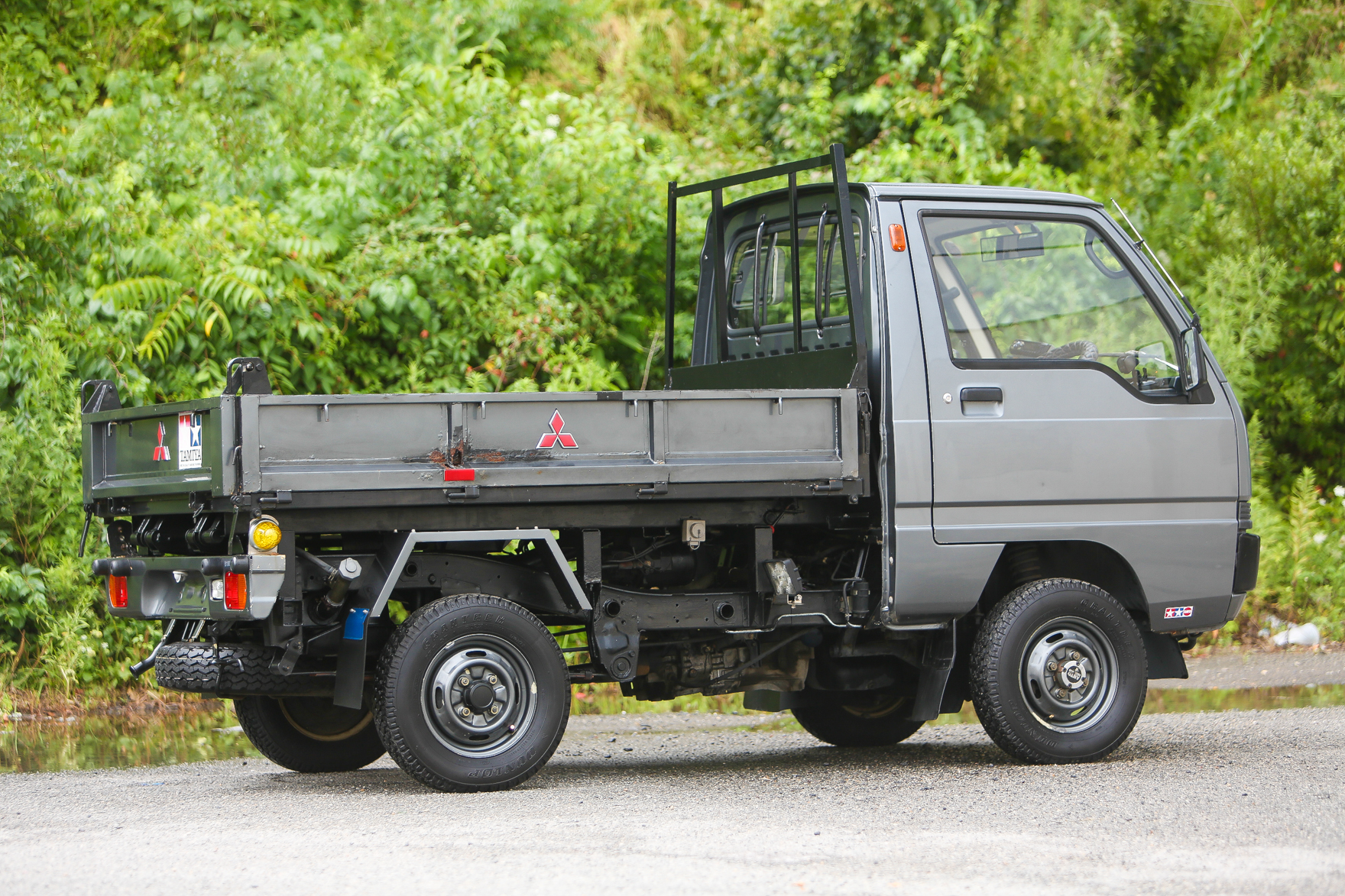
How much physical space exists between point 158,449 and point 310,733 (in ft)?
5.27

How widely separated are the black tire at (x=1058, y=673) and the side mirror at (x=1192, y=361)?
3.55 feet

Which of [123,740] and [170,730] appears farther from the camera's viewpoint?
[170,730]

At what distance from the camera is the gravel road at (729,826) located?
4.67 metres

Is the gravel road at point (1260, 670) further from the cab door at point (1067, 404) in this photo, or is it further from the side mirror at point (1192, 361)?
the side mirror at point (1192, 361)

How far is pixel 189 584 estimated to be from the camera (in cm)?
629

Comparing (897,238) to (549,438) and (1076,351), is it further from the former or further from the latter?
(549,438)

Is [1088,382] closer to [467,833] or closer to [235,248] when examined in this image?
[467,833]

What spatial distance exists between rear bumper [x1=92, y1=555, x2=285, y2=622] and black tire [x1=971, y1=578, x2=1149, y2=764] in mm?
3129

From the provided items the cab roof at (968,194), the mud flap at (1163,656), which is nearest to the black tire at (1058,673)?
the mud flap at (1163,656)

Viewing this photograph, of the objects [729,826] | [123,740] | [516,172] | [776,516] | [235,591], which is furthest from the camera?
[516,172]

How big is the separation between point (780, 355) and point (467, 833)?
307 cm

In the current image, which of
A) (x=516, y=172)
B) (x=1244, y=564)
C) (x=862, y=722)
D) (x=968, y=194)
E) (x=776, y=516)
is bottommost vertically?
(x=862, y=722)

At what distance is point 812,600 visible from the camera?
274 inches

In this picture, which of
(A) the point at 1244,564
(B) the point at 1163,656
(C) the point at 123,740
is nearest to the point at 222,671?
(C) the point at 123,740
